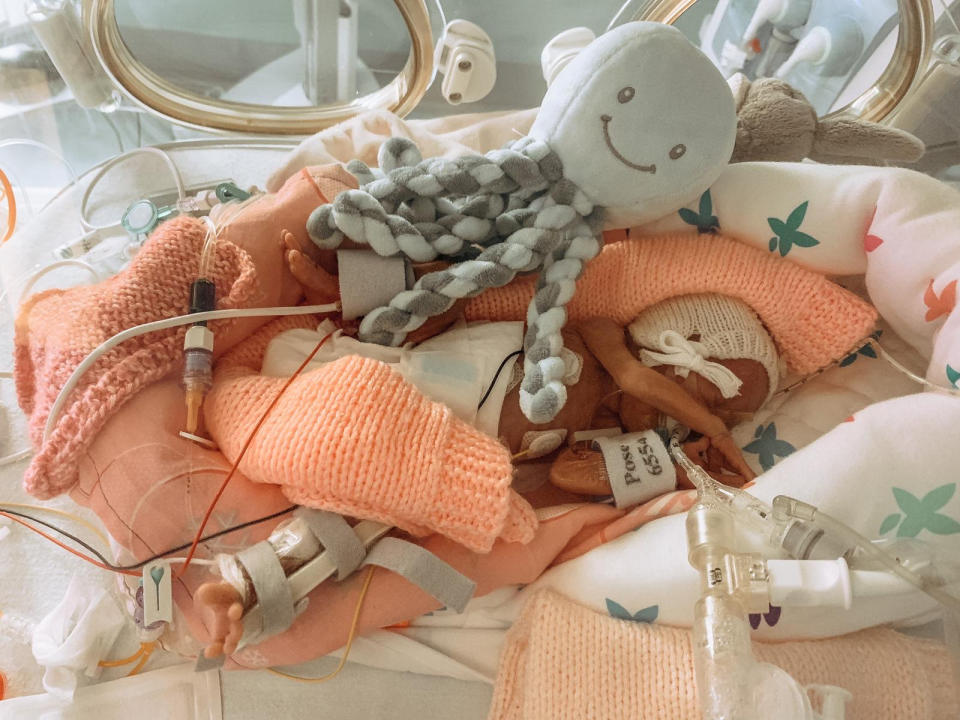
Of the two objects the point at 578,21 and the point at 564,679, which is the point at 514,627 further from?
the point at 578,21

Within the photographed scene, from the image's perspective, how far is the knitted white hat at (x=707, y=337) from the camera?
1.00m

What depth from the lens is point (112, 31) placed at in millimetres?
1354

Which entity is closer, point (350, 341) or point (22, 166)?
point (350, 341)

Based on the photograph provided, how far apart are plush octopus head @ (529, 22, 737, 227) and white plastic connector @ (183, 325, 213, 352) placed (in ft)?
1.64

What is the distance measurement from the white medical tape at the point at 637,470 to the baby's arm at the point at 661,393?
0.07 metres

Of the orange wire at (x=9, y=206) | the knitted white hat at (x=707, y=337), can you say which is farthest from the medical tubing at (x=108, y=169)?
the knitted white hat at (x=707, y=337)

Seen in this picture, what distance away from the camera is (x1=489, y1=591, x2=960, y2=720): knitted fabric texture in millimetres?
795

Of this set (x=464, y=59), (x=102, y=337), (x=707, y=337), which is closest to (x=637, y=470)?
(x=707, y=337)

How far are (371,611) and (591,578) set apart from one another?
27 cm

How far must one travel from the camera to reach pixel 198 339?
33.1 inches

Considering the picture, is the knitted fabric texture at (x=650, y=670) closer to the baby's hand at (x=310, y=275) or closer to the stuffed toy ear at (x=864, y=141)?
the baby's hand at (x=310, y=275)

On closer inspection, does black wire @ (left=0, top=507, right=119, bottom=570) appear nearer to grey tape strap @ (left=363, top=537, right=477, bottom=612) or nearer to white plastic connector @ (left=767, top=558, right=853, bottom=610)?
grey tape strap @ (left=363, top=537, right=477, bottom=612)

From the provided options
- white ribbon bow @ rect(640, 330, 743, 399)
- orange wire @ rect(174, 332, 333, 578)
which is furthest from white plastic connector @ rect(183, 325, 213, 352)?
white ribbon bow @ rect(640, 330, 743, 399)

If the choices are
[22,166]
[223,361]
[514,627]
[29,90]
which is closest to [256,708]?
[514,627]
